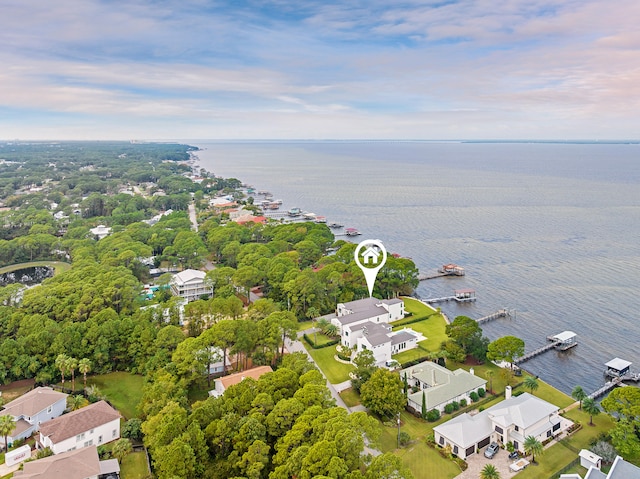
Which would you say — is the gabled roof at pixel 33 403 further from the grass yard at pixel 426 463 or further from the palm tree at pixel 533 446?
the palm tree at pixel 533 446

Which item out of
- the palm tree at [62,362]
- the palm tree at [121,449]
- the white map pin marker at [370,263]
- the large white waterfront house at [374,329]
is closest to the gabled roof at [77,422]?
the palm tree at [121,449]

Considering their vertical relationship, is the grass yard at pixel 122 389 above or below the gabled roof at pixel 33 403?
below

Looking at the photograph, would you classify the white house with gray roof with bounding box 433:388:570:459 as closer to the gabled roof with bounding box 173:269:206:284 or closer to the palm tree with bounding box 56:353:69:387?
the palm tree with bounding box 56:353:69:387

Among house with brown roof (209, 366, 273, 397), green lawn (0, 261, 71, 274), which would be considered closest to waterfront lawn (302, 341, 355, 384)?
house with brown roof (209, 366, 273, 397)

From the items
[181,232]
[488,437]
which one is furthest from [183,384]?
[181,232]

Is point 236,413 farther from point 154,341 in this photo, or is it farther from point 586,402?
point 586,402

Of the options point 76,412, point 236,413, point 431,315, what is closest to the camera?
point 236,413
